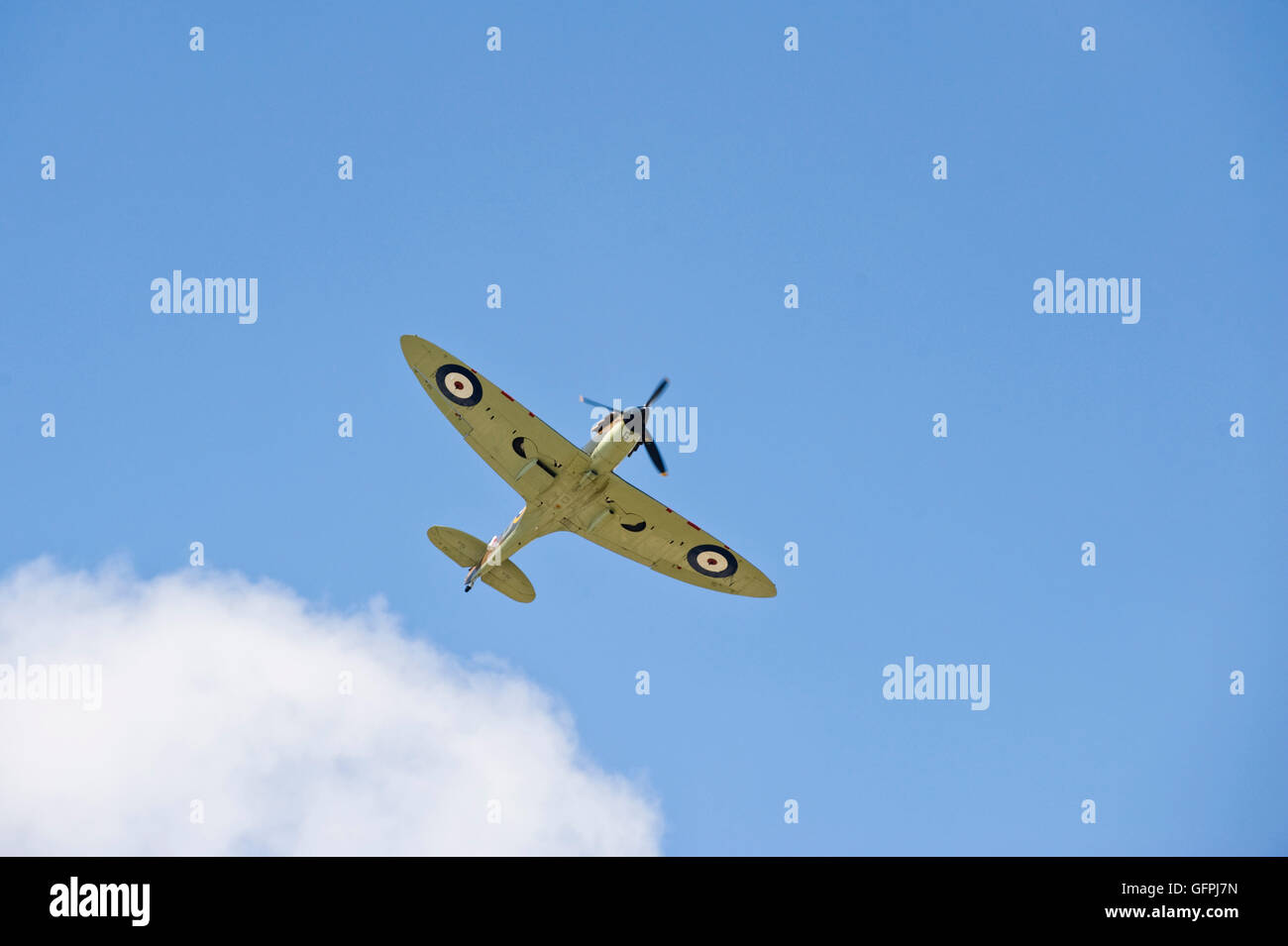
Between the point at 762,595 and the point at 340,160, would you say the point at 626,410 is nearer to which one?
the point at 762,595

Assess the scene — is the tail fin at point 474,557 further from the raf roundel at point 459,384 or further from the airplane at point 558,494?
the raf roundel at point 459,384

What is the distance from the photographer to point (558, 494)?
93.2ft

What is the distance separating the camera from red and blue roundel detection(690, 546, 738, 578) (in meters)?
31.2

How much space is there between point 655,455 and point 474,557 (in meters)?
8.48

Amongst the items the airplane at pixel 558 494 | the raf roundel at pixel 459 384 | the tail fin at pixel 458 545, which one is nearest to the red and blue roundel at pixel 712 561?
the airplane at pixel 558 494

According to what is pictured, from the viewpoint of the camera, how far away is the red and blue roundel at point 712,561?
102 ft

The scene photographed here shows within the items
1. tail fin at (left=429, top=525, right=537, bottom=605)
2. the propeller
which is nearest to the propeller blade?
the propeller

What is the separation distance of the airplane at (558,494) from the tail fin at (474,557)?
31 mm
